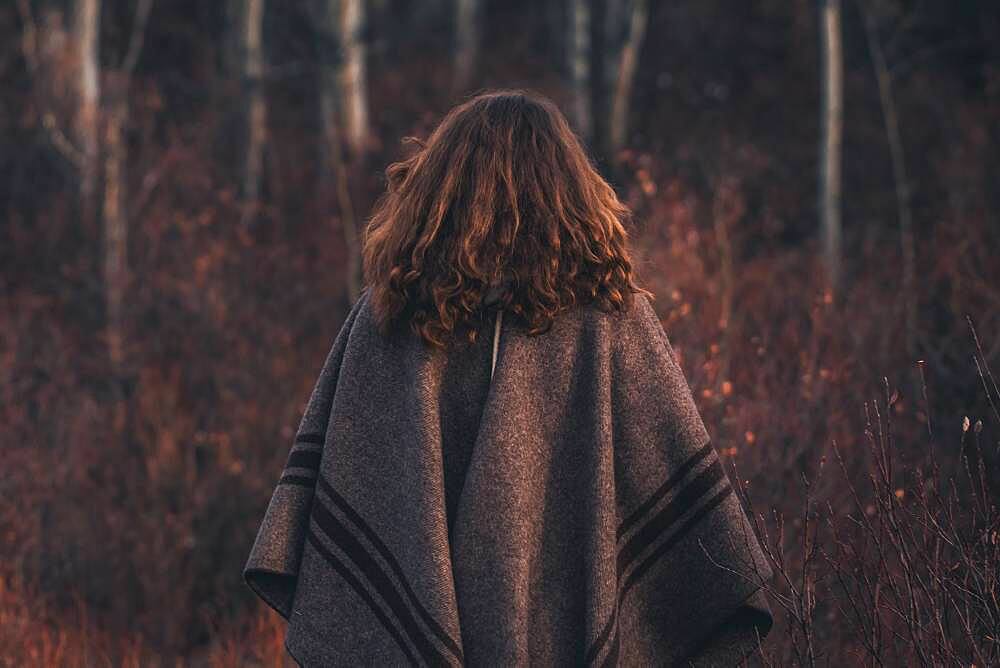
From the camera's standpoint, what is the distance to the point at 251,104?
1212 cm

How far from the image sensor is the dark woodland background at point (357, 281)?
482 centimetres

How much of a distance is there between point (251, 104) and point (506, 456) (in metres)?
9.93

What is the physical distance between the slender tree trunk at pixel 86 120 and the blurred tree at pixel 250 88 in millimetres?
1436

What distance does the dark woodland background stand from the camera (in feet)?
15.8

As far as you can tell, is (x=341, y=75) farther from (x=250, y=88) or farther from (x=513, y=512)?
(x=513, y=512)

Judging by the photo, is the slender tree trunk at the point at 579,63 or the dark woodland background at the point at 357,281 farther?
the slender tree trunk at the point at 579,63

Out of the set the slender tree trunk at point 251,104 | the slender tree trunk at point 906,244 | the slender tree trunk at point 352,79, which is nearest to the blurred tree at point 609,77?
the slender tree trunk at point 352,79

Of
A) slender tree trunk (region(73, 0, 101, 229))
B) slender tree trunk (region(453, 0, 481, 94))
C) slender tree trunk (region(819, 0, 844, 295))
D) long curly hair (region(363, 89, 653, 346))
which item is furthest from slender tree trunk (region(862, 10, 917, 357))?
slender tree trunk (region(73, 0, 101, 229))

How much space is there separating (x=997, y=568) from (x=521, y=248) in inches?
51.6

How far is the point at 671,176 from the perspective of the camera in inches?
463

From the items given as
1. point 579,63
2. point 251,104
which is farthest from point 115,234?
point 579,63

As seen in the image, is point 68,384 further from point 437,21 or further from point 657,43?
point 437,21

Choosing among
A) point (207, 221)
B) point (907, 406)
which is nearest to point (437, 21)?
point (207, 221)

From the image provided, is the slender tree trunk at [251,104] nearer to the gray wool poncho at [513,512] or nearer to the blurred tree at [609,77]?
the blurred tree at [609,77]
